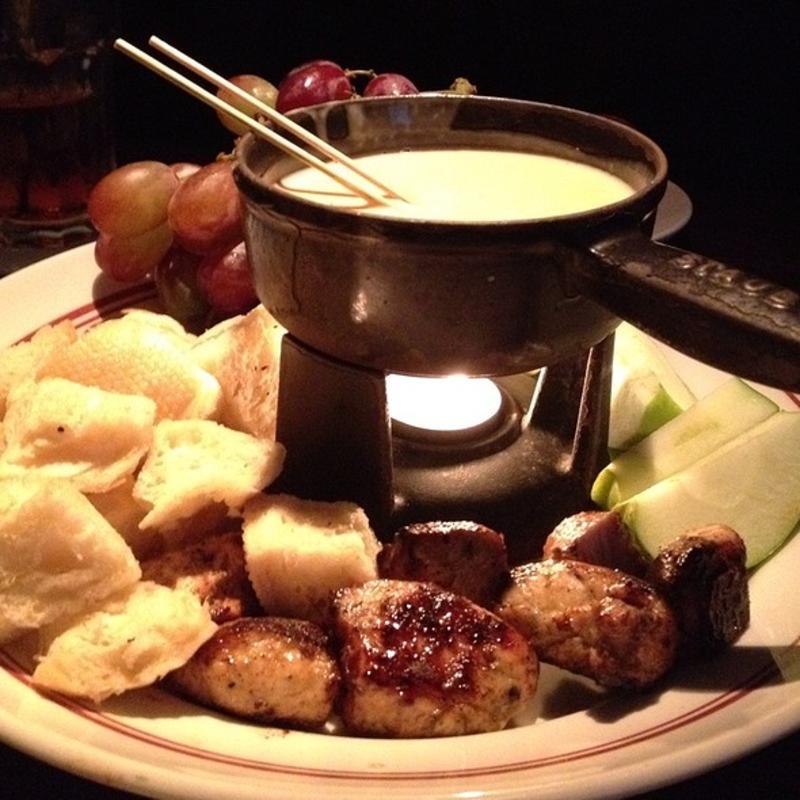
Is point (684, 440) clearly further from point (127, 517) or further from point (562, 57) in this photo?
point (562, 57)

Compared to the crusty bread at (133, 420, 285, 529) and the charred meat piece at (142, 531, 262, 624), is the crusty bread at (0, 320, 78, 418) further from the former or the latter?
the charred meat piece at (142, 531, 262, 624)

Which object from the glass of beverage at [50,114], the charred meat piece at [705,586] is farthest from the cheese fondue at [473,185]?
the glass of beverage at [50,114]

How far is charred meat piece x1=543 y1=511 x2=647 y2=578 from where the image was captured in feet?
4.25

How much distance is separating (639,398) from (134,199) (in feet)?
3.12

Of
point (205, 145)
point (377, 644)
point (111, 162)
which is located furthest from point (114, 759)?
point (205, 145)

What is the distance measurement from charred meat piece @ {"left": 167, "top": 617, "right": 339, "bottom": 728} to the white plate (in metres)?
0.02

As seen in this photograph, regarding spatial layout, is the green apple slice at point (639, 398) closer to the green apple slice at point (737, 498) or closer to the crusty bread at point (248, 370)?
the green apple slice at point (737, 498)

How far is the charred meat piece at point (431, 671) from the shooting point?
1.06m

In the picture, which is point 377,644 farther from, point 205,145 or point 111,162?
point 205,145

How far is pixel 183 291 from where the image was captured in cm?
192

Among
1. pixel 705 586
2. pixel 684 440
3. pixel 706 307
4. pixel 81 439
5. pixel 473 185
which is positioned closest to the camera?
pixel 706 307

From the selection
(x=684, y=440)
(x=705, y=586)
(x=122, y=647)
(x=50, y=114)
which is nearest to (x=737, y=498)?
(x=684, y=440)

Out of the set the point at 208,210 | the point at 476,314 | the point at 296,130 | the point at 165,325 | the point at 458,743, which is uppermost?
the point at 296,130

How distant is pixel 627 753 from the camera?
100 cm
